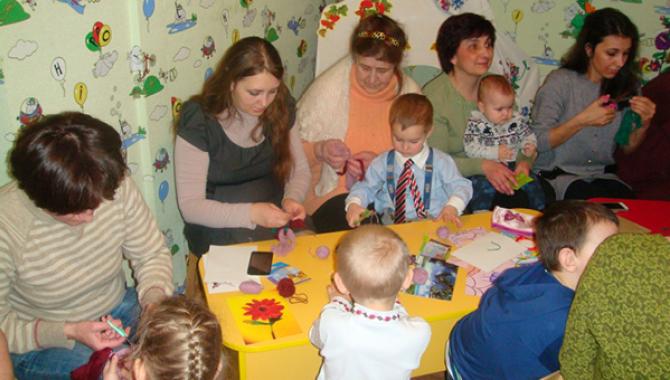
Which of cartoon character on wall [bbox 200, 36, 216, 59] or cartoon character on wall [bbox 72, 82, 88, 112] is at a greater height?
cartoon character on wall [bbox 200, 36, 216, 59]

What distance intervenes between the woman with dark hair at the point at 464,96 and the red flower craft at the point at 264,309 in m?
1.39

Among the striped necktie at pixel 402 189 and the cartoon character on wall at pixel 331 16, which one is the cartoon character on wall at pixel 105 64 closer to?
the striped necktie at pixel 402 189

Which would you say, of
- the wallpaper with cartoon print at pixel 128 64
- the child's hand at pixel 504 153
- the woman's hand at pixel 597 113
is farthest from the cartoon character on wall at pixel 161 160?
the woman's hand at pixel 597 113

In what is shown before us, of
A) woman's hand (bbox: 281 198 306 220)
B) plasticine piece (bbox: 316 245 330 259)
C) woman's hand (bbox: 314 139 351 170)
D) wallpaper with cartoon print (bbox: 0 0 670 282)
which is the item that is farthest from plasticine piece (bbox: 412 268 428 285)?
wallpaper with cartoon print (bbox: 0 0 670 282)

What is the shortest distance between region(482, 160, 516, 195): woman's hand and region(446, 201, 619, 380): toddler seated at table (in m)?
1.00

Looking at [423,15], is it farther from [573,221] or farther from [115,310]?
[115,310]

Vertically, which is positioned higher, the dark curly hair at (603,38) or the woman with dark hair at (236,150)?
the dark curly hair at (603,38)

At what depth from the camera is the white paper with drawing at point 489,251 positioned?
82.0 inches

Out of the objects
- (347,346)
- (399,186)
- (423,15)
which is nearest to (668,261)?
(347,346)

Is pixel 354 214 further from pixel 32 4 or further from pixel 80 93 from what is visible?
pixel 32 4

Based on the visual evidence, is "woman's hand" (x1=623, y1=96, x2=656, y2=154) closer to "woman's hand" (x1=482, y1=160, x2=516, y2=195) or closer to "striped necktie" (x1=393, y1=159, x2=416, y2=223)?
"woman's hand" (x1=482, y1=160, x2=516, y2=195)

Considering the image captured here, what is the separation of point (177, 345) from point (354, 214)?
1.24 metres

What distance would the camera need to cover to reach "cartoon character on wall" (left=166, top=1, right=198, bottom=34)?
7.59 ft

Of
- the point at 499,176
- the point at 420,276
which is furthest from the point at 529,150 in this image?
the point at 420,276
